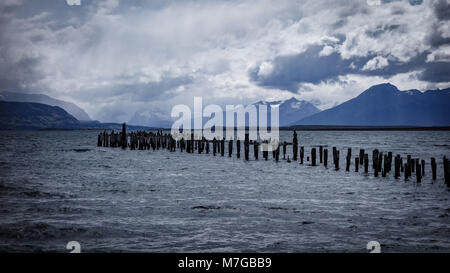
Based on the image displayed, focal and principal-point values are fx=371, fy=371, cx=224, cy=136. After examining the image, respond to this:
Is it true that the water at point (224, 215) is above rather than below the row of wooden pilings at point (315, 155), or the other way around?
below

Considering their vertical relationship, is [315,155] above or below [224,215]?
above

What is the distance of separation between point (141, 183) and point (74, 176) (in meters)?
6.08

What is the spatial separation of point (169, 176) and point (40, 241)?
48.7 ft

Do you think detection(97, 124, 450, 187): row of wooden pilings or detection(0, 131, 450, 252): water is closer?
detection(0, 131, 450, 252): water

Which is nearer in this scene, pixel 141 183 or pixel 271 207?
pixel 271 207

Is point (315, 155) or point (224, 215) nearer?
point (224, 215)

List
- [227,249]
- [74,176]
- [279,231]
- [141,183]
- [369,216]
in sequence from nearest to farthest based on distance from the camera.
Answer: [227,249] → [279,231] → [369,216] → [141,183] → [74,176]

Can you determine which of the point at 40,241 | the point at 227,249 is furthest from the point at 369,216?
the point at 40,241

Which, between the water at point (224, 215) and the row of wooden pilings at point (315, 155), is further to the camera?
the row of wooden pilings at point (315, 155)

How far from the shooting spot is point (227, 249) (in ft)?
29.5

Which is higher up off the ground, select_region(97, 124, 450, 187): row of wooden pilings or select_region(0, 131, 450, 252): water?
select_region(97, 124, 450, 187): row of wooden pilings
